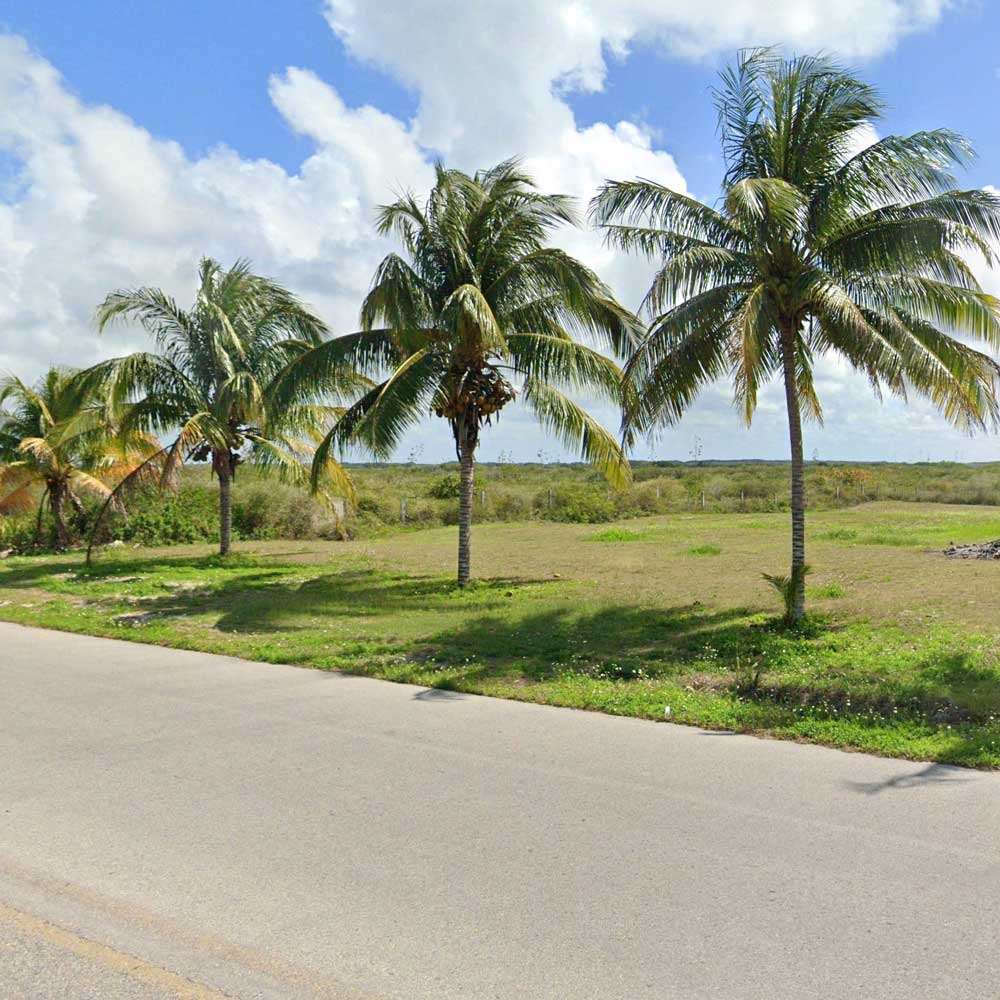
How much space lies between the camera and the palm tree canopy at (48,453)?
21.8 metres

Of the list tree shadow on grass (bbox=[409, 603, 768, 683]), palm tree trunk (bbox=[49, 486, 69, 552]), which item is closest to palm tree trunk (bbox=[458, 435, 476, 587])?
tree shadow on grass (bbox=[409, 603, 768, 683])

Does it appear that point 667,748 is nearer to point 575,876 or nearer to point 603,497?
point 575,876

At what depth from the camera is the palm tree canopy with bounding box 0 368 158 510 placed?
21.8 m

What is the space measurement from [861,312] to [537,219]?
6352mm

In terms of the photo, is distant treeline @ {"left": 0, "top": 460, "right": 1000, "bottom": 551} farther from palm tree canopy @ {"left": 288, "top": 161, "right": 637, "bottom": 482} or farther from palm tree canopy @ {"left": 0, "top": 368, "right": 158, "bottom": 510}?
palm tree canopy @ {"left": 288, "top": 161, "right": 637, "bottom": 482}

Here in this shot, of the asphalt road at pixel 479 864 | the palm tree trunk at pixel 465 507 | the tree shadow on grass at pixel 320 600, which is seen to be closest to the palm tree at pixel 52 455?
the tree shadow on grass at pixel 320 600

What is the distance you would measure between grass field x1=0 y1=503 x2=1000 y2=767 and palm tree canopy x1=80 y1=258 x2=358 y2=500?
2.72m

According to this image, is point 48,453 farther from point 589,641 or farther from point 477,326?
point 589,641

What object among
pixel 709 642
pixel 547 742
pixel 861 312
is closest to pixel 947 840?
pixel 547 742

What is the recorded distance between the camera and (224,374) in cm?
1933

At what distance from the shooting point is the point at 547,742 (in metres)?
6.59

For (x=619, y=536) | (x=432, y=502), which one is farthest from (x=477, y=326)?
(x=432, y=502)

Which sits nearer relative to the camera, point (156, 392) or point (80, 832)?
point (80, 832)

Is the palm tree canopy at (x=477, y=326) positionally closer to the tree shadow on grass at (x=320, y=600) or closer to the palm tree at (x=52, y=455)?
the tree shadow on grass at (x=320, y=600)
